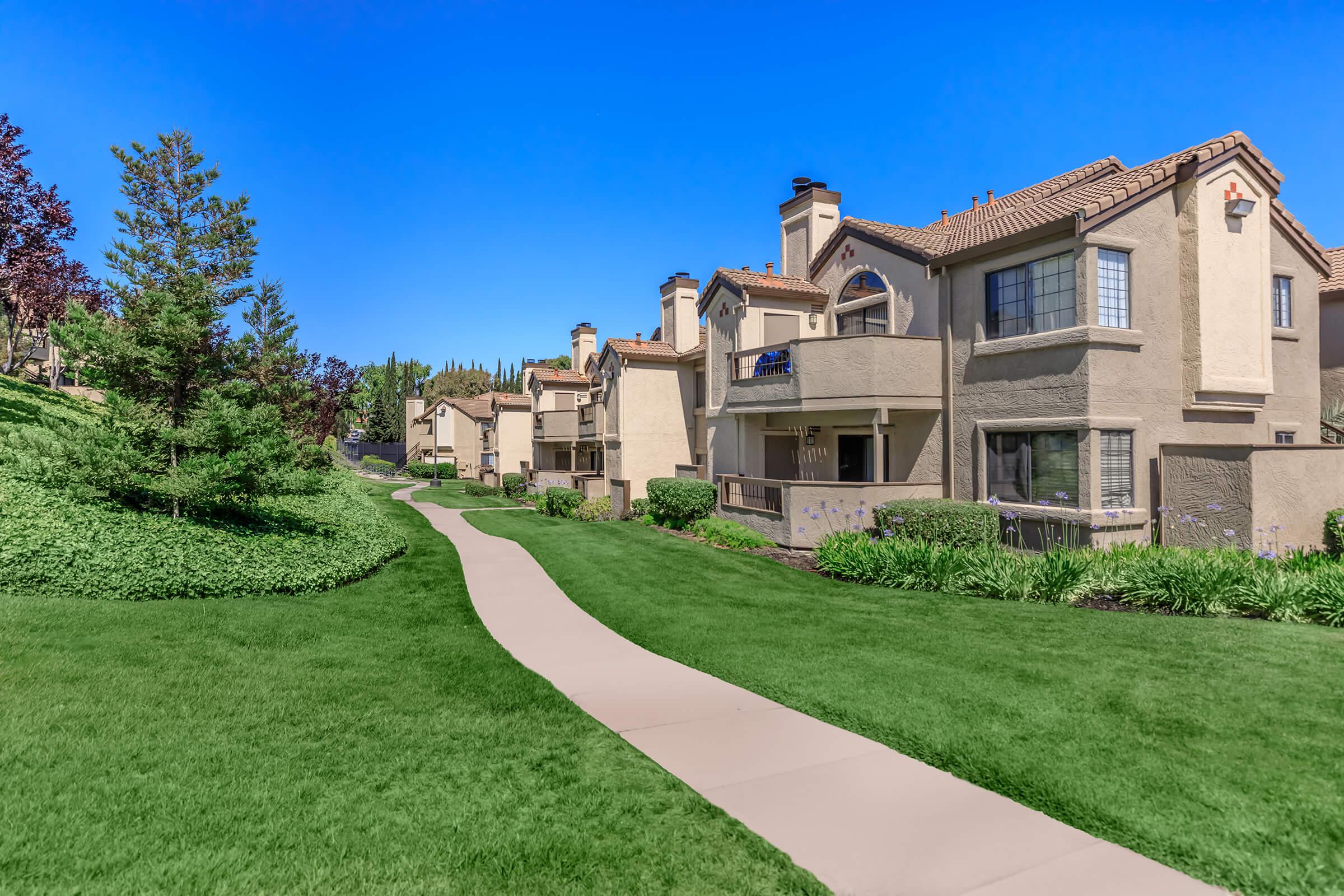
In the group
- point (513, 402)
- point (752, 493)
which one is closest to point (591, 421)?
point (752, 493)

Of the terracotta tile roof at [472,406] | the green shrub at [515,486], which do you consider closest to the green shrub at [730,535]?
the green shrub at [515,486]

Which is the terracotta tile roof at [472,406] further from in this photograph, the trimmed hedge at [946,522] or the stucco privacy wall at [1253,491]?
the stucco privacy wall at [1253,491]

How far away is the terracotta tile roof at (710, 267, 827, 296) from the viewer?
19.6m

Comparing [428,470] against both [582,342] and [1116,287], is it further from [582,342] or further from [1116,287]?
[1116,287]

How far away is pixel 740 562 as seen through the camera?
1495 cm

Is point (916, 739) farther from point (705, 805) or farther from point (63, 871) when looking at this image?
point (63, 871)

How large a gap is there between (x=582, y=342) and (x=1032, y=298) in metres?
29.5

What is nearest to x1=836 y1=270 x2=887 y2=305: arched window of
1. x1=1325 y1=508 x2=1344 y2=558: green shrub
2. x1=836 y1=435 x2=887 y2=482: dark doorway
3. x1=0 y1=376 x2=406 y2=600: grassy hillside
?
x1=836 y1=435 x2=887 y2=482: dark doorway

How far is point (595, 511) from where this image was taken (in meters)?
25.5

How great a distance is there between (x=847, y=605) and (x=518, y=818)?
7.33 m

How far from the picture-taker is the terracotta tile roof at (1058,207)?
13.4m

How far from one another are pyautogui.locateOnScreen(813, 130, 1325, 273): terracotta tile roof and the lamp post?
3396 centimetres

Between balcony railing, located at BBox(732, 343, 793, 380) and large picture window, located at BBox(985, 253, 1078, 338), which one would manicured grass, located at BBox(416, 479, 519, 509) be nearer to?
balcony railing, located at BBox(732, 343, 793, 380)

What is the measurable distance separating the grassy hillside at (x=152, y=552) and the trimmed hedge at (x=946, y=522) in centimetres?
1061
